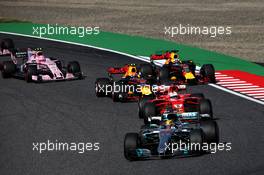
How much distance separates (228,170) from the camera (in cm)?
1880

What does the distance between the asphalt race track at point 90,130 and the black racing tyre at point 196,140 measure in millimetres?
250

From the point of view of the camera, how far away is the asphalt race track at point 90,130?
1931cm

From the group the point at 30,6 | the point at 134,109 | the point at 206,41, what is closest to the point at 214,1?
the point at 30,6

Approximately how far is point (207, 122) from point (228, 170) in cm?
200

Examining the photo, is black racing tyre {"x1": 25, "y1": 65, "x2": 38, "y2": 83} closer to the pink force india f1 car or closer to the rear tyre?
the pink force india f1 car

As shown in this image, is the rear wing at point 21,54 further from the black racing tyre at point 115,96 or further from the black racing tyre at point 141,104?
the black racing tyre at point 141,104

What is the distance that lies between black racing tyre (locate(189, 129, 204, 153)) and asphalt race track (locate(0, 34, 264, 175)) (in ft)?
0.82

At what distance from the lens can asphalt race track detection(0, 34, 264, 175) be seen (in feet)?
63.4

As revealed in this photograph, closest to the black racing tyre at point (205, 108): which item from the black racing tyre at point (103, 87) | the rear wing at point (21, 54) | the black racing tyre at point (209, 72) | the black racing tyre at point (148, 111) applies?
the black racing tyre at point (148, 111)

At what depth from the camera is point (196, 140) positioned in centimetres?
1953

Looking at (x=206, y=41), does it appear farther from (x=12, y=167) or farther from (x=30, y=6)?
(x=12, y=167)

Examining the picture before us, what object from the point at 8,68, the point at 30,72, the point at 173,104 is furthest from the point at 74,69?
the point at 173,104

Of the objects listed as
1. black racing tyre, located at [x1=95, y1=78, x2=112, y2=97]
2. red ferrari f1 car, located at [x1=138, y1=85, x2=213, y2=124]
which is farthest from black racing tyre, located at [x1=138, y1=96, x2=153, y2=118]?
black racing tyre, located at [x1=95, y1=78, x2=112, y2=97]

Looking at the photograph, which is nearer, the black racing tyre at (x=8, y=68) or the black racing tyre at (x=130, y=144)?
the black racing tyre at (x=130, y=144)
